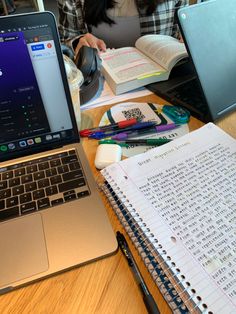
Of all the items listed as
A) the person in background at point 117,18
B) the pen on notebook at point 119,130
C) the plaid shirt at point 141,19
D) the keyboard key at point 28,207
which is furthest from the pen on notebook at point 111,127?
the plaid shirt at point 141,19

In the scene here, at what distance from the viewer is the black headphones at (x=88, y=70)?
2.32ft

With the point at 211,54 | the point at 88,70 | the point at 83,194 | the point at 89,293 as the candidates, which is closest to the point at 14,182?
the point at 83,194

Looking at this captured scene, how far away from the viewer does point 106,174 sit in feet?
1.57

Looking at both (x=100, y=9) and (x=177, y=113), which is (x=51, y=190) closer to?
(x=177, y=113)

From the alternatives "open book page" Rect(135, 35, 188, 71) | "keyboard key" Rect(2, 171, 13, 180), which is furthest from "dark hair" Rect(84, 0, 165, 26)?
"keyboard key" Rect(2, 171, 13, 180)

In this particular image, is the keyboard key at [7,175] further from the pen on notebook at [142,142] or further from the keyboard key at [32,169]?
the pen on notebook at [142,142]

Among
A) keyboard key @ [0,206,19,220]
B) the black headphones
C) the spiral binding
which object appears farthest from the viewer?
the black headphones

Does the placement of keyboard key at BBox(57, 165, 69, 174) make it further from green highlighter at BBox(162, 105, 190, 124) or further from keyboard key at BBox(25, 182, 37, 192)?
green highlighter at BBox(162, 105, 190, 124)

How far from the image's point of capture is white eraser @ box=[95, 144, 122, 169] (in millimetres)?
513

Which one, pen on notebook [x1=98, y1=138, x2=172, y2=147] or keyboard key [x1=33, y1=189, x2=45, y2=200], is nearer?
keyboard key [x1=33, y1=189, x2=45, y2=200]

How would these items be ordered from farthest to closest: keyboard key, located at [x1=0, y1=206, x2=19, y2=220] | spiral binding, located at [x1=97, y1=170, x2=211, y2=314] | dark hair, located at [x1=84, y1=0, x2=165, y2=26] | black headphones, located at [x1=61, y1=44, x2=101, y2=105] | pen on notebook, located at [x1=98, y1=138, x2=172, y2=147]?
dark hair, located at [x1=84, y1=0, x2=165, y2=26], black headphones, located at [x1=61, y1=44, x2=101, y2=105], pen on notebook, located at [x1=98, y1=138, x2=172, y2=147], keyboard key, located at [x1=0, y1=206, x2=19, y2=220], spiral binding, located at [x1=97, y1=170, x2=211, y2=314]

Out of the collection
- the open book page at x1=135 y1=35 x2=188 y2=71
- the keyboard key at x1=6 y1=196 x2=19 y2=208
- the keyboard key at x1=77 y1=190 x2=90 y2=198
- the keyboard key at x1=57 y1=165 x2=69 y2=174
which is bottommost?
the keyboard key at x1=77 y1=190 x2=90 y2=198

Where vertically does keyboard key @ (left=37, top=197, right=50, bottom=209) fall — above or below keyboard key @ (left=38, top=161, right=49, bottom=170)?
Result: below

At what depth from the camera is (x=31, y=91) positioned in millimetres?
480
